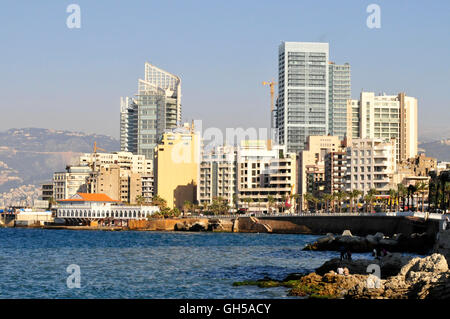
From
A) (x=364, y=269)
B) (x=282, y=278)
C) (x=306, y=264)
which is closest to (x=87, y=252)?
(x=306, y=264)

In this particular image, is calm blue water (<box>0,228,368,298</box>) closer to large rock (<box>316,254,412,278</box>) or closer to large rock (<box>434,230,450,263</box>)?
large rock (<box>316,254,412,278</box>)

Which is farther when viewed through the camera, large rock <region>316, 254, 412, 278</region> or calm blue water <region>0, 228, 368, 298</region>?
large rock <region>316, 254, 412, 278</region>

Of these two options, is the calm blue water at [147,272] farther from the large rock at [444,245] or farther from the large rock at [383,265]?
the large rock at [444,245]

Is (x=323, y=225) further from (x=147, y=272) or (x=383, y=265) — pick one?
(x=383, y=265)

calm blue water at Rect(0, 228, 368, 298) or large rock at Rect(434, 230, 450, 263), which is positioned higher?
large rock at Rect(434, 230, 450, 263)

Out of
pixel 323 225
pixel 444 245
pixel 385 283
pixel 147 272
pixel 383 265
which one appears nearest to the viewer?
pixel 385 283

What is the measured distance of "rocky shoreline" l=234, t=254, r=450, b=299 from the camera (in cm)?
3822

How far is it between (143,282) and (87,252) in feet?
138

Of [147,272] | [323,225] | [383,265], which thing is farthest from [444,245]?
[323,225]

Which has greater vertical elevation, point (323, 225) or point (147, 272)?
point (147, 272)

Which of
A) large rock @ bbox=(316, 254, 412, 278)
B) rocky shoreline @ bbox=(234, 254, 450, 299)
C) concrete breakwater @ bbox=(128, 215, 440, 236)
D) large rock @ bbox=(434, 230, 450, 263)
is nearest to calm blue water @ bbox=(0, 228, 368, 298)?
rocky shoreline @ bbox=(234, 254, 450, 299)

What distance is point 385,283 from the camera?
4222 cm

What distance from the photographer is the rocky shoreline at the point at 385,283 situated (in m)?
38.2
